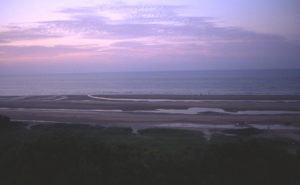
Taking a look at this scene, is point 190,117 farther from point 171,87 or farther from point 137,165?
point 171,87

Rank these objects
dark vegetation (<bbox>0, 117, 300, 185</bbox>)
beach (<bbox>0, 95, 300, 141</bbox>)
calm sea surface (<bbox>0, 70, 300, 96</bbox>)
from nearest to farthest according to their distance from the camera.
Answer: dark vegetation (<bbox>0, 117, 300, 185</bbox>) → beach (<bbox>0, 95, 300, 141</bbox>) → calm sea surface (<bbox>0, 70, 300, 96</bbox>)

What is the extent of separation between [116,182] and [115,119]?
1971 centimetres

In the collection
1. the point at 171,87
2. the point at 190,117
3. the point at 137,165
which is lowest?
the point at 190,117

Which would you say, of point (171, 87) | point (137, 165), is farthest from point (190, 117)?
point (171, 87)

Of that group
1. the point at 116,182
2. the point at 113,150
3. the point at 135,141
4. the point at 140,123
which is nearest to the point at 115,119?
the point at 140,123

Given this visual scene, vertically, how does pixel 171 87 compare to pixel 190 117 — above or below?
above

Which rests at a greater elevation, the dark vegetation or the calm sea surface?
the calm sea surface

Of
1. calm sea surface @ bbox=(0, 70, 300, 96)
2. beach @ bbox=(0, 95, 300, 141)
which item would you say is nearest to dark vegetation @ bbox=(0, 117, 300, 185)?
beach @ bbox=(0, 95, 300, 141)

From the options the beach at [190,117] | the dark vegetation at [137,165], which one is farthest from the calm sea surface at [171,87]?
the dark vegetation at [137,165]

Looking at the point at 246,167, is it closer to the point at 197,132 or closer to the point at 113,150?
the point at 113,150

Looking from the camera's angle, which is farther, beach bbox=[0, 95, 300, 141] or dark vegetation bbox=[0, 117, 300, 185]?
beach bbox=[0, 95, 300, 141]

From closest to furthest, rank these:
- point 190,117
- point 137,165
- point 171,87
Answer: point 137,165 → point 190,117 → point 171,87

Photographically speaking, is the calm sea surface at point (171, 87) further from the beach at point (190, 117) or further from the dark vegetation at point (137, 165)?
the dark vegetation at point (137, 165)

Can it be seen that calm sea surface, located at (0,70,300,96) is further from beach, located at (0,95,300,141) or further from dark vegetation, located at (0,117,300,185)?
dark vegetation, located at (0,117,300,185)
